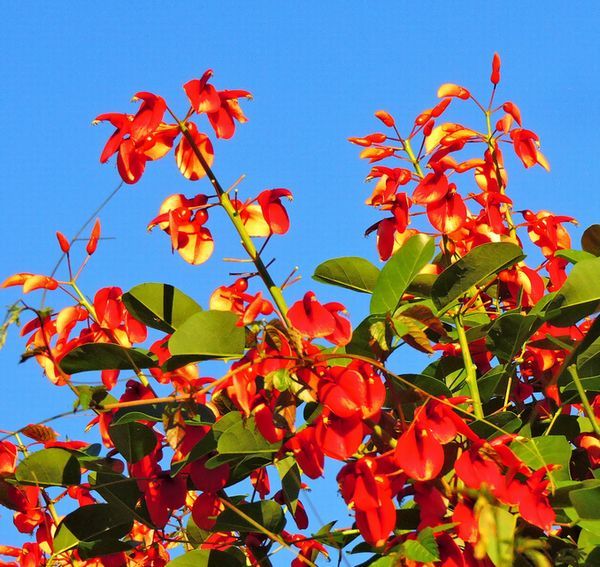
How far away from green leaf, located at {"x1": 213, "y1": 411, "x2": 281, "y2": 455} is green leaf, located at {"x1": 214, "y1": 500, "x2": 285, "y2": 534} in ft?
0.78

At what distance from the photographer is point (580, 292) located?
171 cm

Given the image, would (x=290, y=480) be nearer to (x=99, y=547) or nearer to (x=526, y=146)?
→ (x=99, y=547)

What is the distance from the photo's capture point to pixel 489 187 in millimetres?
2129

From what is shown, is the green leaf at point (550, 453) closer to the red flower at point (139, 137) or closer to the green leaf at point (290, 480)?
the green leaf at point (290, 480)

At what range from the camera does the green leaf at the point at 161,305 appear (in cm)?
167

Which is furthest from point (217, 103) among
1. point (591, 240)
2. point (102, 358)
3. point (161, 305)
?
point (591, 240)

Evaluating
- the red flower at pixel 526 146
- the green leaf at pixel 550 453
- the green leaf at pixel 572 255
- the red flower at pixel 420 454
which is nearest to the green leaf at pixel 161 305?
the red flower at pixel 420 454

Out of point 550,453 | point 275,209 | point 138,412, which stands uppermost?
point 275,209

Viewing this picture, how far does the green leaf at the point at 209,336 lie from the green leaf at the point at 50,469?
42cm

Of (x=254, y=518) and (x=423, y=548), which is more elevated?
(x=254, y=518)

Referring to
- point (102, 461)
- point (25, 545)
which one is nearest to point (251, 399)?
point (102, 461)

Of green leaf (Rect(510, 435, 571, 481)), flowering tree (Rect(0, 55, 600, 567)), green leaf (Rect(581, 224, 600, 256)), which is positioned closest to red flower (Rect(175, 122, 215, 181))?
flowering tree (Rect(0, 55, 600, 567))

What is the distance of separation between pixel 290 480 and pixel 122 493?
0.31 m

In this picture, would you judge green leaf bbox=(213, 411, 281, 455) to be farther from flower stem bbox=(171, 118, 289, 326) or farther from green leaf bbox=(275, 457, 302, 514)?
green leaf bbox=(275, 457, 302, 514)
